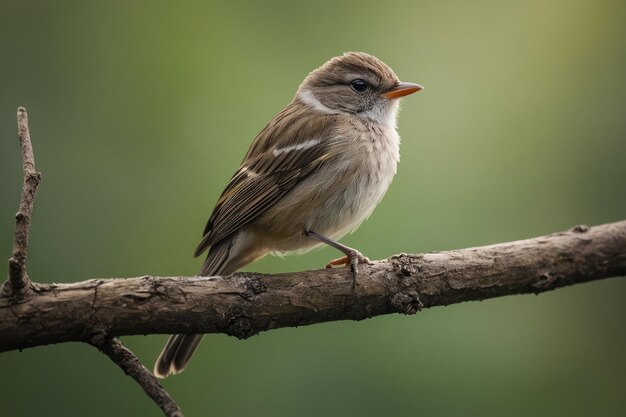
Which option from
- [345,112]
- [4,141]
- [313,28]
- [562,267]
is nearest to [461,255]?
[562,267]

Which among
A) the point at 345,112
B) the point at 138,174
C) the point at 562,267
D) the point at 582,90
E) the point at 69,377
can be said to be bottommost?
the point at 69,377

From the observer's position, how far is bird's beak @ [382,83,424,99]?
4.45 m

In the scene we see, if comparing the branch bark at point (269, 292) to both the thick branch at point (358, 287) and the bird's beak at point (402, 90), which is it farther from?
the bird's beak at point (402, 90)

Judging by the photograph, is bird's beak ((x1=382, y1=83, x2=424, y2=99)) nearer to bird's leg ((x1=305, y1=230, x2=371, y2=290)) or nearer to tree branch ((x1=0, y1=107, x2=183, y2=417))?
bird's leg ((x1=305, y1=230, x2=371, y2=290))

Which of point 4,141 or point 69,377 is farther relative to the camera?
point 4,141

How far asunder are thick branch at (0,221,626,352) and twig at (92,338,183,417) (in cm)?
7

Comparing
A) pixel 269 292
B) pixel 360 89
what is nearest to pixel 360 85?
pixel 360 89

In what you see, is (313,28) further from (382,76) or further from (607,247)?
(607,247)

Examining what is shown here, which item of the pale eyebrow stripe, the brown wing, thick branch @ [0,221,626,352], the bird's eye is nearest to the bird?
the brown wing

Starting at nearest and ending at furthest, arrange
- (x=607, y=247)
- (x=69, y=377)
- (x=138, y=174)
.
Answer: (x=607, y=247) < (x=69, y=377) < (x=138, y=174)

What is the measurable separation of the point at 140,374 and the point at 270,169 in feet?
5.76

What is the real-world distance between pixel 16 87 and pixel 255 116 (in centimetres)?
154

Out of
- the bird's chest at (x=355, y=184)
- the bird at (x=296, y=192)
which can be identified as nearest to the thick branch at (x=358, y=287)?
the bird at (x=296, y=192)

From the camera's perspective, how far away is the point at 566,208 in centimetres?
455
